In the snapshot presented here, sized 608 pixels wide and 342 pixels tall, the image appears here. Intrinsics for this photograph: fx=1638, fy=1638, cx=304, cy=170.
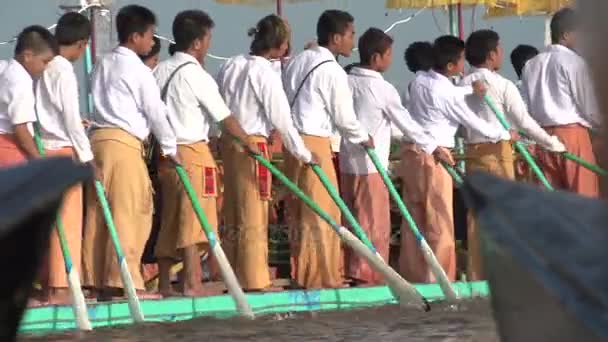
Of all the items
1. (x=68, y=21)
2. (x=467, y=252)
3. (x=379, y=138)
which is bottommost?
(x=467, y=252)

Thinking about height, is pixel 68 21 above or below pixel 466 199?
above

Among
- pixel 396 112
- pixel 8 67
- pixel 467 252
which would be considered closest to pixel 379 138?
pixel 396 112

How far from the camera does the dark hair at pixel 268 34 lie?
1030 cm

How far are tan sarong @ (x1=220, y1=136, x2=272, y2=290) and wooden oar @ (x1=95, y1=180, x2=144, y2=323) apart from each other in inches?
42.7

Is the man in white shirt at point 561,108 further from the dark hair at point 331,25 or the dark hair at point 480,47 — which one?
the dark hair at point 331,25

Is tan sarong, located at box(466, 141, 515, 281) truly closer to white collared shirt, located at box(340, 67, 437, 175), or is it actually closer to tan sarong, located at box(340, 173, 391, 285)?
white collared shirt, located at box(340, 67, 437, 175)

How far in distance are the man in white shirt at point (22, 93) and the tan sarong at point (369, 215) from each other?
2.79 meters

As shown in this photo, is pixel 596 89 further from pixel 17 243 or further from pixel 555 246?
pixel 17 243

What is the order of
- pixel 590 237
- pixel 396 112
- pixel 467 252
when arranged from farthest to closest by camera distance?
pixel 467 252 → pixel 396 112 → pixel 590 237

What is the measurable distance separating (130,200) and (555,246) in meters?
8.10

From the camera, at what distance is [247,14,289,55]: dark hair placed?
33.8 feet

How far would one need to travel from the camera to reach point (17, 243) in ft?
4.71

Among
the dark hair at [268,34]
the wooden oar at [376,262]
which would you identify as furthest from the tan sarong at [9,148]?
the dark hair at [268,34]

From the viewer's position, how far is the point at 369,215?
36.3ft
